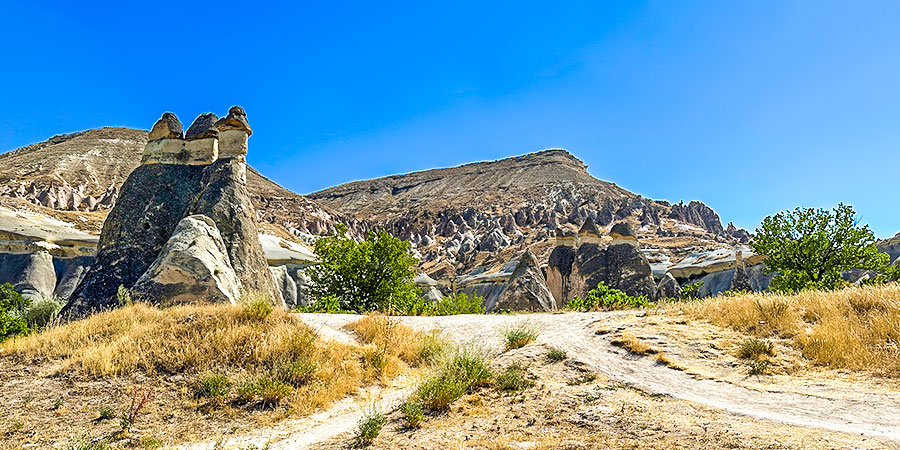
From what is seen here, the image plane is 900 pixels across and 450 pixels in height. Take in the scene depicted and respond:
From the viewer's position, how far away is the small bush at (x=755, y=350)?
22.7 feet

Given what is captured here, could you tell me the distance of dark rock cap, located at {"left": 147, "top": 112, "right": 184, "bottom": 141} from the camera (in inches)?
546

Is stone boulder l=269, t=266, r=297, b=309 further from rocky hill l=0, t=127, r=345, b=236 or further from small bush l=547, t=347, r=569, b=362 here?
small bush l=547, t=347, r=569, b=362

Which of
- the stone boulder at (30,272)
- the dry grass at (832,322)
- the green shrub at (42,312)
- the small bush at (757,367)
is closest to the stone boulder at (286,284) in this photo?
the stone boulder at (30,272)

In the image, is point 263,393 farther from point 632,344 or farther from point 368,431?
point 632,344

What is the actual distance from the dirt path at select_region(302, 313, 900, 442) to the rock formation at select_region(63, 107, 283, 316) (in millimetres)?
3124

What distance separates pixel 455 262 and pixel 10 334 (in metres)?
60.8

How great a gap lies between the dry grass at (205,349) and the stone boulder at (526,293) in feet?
38.3

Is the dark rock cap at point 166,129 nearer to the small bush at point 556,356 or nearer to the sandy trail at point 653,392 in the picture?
the sandy trail at point 653,392

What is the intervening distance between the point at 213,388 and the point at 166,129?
1000 cm

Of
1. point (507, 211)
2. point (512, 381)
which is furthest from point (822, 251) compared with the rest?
point (507, 211)

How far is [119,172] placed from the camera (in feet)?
224

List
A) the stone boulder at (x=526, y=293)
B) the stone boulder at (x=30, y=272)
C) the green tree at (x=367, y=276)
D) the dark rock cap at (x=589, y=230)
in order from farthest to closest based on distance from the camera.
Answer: the stone boulder at (x=30, y=272) → the dark rock cap at (x=589, y=230) → the stone boulder at (x=526, y=293) → the green tree at (x=367, y=276)

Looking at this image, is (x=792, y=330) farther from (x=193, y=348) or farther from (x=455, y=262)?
(x=455, y=262)

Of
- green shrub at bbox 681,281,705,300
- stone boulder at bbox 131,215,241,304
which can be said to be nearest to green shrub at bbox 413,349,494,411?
stone boulder at bbox 131,215,241,304
